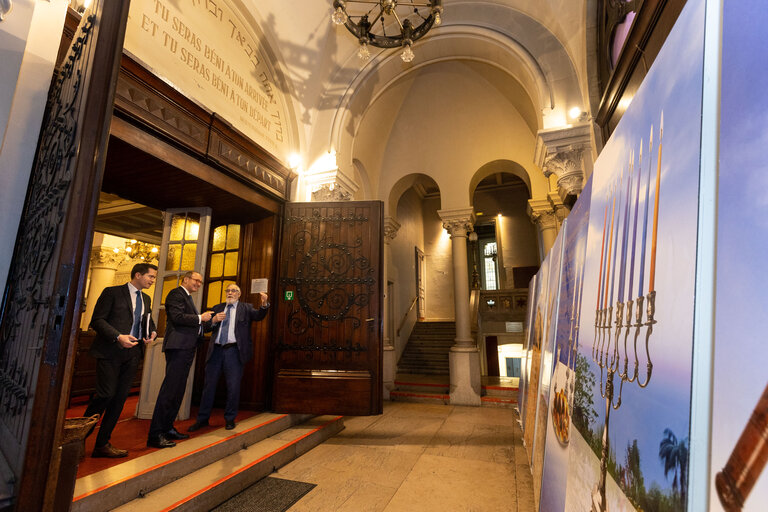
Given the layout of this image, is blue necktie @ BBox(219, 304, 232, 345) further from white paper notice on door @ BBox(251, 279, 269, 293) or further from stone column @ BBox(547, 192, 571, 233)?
stone column @ BBox(547, 192, 571, 233)

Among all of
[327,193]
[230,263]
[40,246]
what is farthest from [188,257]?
[40,246]

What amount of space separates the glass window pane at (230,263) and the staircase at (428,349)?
5.43 meters

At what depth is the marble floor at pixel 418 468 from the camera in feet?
7.54

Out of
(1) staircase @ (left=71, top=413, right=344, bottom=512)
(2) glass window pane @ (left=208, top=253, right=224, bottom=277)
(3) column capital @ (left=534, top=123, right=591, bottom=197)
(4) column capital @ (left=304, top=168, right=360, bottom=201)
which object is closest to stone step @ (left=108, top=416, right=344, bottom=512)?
(1) staircase @ (left=71, top=413, right=344, bottom=512)

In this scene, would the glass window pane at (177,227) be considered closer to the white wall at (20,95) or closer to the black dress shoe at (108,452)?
the white wall at (20,95)

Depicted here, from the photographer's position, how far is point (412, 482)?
262 cm

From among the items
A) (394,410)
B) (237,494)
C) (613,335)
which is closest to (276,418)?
(237,494)

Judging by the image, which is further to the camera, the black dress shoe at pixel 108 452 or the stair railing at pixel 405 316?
the stair railing at pixel 405 316

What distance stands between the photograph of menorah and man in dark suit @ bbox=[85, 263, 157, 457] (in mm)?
2715

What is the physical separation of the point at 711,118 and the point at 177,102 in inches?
138

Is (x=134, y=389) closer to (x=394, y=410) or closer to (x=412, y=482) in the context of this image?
(x=394, y=410)

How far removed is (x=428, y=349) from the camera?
905 centimetres

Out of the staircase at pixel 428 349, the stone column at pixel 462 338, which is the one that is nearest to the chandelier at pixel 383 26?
the stone column at pixel 462 338

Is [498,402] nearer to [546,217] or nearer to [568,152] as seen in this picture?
[546,217]
